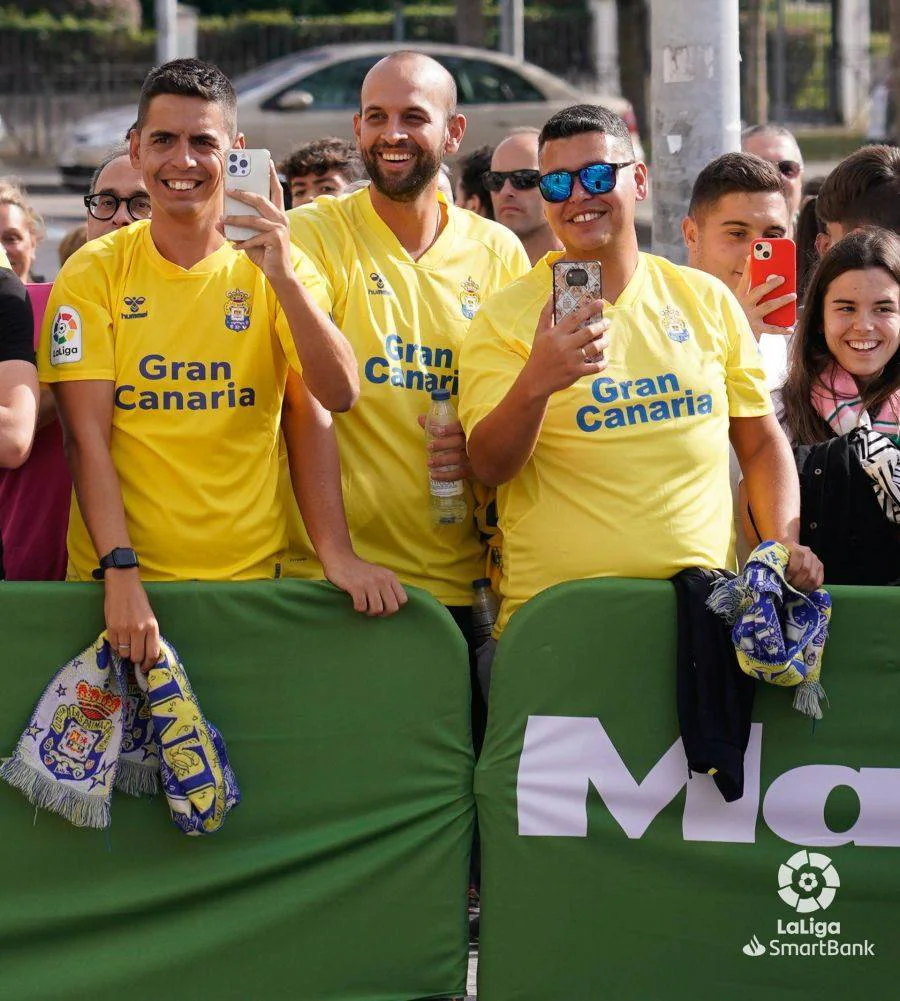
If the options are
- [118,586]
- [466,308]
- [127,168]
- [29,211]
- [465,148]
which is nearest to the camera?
[118,586]

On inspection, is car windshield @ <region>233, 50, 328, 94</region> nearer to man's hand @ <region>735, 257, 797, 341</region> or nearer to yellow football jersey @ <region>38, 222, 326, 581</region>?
man's hand @ <region>735, 257, 797, 341</region>

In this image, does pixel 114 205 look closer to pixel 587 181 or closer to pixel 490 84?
pixel 587 181

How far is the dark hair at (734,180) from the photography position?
19.2 feet

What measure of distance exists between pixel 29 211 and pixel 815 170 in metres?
22.0

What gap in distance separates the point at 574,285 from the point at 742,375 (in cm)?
68

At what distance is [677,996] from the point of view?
4.34 meters

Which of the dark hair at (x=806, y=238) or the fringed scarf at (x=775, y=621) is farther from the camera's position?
the dark hair at (x=806, y=238)

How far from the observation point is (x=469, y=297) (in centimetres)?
491

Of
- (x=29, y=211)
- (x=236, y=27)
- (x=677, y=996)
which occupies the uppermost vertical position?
(x=236, y=27)

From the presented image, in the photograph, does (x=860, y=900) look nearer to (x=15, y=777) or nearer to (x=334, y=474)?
(x=334, y=474)

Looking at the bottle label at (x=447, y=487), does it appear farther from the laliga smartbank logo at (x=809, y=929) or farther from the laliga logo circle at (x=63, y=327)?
the laliga smartbank logo at (x=809, y=929)

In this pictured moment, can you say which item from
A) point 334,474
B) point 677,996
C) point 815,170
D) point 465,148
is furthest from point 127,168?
point 815,170

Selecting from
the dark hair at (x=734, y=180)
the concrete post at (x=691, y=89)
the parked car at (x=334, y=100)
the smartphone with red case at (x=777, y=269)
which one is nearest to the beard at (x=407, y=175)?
the smartphone with red case at (x=777, y=269)

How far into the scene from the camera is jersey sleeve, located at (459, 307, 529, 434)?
442 cm
